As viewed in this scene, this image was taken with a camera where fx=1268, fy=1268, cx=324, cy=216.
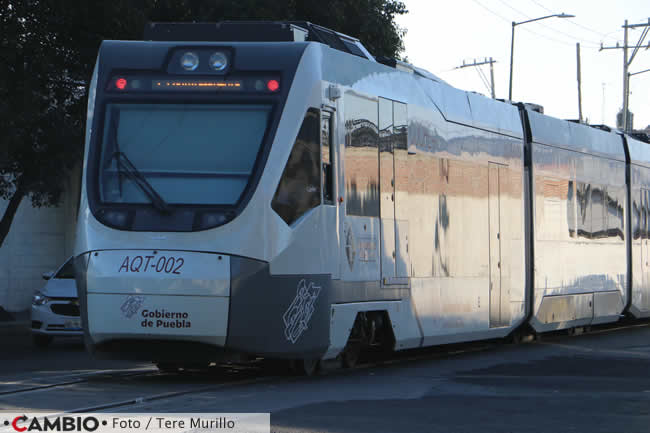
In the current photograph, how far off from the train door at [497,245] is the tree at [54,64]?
29.8 ft

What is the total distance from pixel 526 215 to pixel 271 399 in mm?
8116

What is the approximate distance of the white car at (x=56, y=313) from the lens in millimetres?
19516

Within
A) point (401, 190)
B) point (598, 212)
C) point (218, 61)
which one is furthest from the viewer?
point (598, 212)

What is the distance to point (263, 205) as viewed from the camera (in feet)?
38.7

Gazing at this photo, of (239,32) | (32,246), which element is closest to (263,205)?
(239,32)

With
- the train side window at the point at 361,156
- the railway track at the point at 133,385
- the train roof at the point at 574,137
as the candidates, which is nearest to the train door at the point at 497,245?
the train roof at the point at 574,137

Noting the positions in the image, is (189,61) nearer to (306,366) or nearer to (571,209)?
(306,366)

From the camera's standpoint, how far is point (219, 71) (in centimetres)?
1245

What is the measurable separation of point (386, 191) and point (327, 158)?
150 cm

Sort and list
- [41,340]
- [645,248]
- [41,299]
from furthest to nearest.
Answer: [645,248] → [41,340] → [41,299]

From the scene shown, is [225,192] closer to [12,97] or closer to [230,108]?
[230,108]

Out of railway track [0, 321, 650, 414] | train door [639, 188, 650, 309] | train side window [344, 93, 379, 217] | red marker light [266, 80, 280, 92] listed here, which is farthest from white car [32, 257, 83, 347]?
train door [639, 188, 650, 309]

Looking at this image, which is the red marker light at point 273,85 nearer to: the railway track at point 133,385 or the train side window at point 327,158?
the train side window at point 327,158

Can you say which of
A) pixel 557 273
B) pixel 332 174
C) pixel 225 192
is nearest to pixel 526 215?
pixel 557 273
